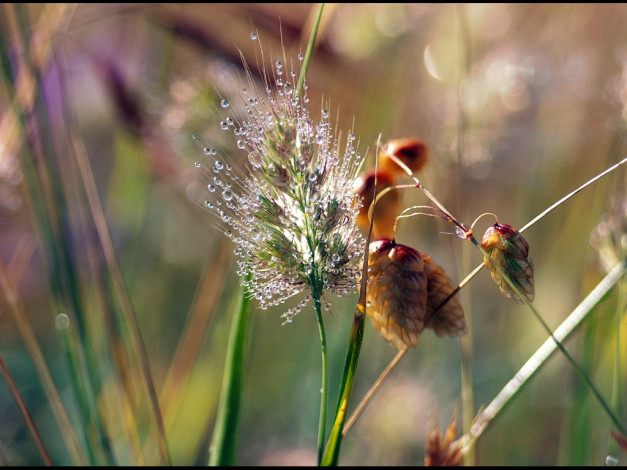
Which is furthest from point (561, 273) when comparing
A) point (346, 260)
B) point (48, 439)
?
Answer: point (48, 439)

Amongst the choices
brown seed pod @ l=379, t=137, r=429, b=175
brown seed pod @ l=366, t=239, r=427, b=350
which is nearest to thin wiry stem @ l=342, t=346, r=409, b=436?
brown seed pod @ l=366, t=239, r=427, b=350

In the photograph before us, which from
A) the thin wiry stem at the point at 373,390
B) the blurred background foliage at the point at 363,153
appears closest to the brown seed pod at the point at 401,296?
the thin wiry stem at the point at 373,390

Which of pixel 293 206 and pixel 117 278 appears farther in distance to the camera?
pixel 117 278

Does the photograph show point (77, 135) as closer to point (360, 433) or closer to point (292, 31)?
point (292, 31)

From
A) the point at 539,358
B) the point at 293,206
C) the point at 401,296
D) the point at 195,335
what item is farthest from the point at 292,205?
the point at 195,335

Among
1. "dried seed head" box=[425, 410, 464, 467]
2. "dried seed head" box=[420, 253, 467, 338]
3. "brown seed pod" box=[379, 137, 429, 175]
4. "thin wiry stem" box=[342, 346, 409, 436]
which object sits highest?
"brown seed pod" box=[379, 137, 429, 175]

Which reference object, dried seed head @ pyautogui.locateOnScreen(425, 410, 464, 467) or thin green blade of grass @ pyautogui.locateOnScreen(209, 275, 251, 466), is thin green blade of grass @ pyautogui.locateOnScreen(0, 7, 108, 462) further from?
dried seed head @ pyautogui.locateOnScreen(425, 410, 464, 467)

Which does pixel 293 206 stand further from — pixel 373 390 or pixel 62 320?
pixel 62 320
